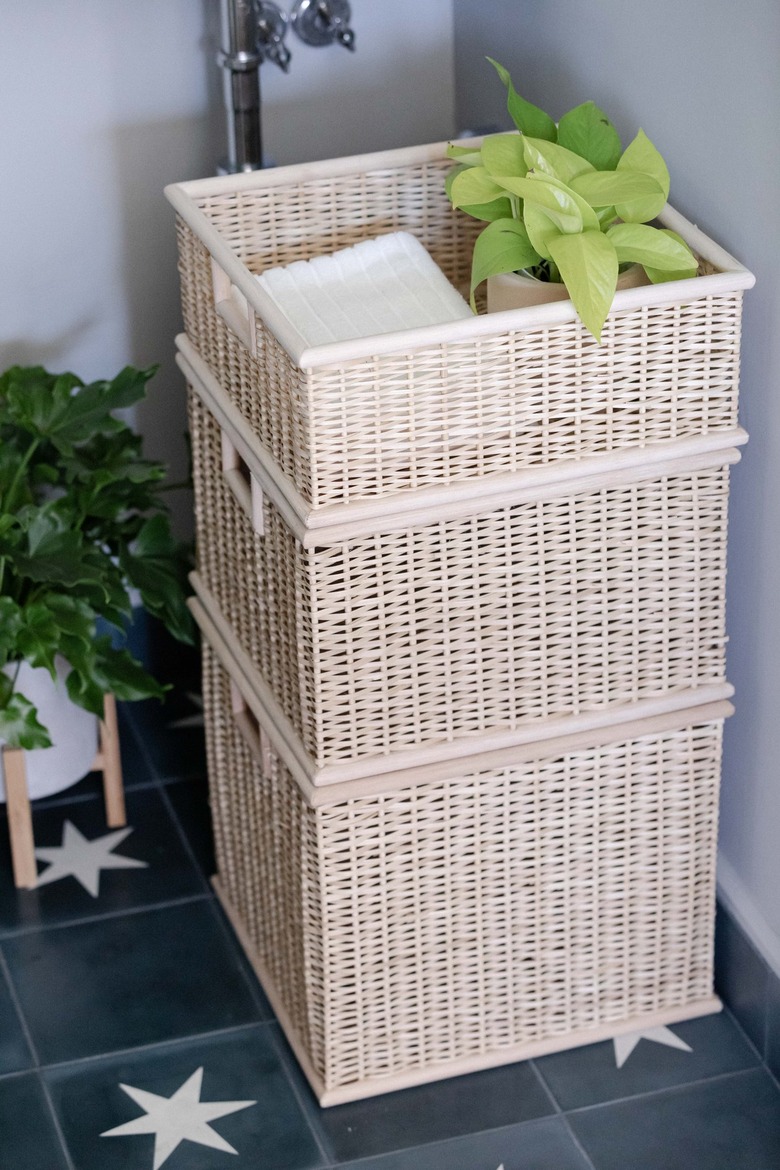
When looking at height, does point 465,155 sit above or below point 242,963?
above

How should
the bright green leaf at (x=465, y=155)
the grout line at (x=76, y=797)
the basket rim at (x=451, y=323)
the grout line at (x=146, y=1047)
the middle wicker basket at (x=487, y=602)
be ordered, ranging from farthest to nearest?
the grout line at (x=76, y=797), the grout line at (x=146, y=1047), the bright green leaf at (x=465, y=155), the middle wicker basket at (x=487, y=602), the basket rim at (x=451, y=323)

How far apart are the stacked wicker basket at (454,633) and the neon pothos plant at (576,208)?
37mm

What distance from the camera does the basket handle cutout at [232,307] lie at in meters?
1.51

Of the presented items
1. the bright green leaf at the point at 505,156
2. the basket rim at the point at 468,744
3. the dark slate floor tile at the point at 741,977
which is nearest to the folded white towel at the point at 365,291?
the bright green leaf at the point at 505,156

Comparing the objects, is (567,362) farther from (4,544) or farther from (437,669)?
(4,544)

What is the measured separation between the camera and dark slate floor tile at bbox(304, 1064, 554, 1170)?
1668 millimetres

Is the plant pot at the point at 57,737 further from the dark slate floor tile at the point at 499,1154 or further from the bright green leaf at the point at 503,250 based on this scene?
the bright green leaf at the point at 503,250

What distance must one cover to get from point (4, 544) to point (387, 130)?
785mm

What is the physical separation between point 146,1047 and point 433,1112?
330 mm

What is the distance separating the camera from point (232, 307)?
1.56 meters

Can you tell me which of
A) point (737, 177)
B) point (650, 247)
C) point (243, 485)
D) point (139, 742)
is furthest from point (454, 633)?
point (139, 742)

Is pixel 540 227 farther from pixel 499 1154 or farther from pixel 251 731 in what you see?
pixel 499 1154

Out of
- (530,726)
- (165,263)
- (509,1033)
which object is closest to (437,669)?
(530,726)

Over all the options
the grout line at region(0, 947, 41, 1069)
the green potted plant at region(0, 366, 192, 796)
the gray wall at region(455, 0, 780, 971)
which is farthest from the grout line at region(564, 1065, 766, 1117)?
the green potted plant at region(0, 366, 192, 796)
